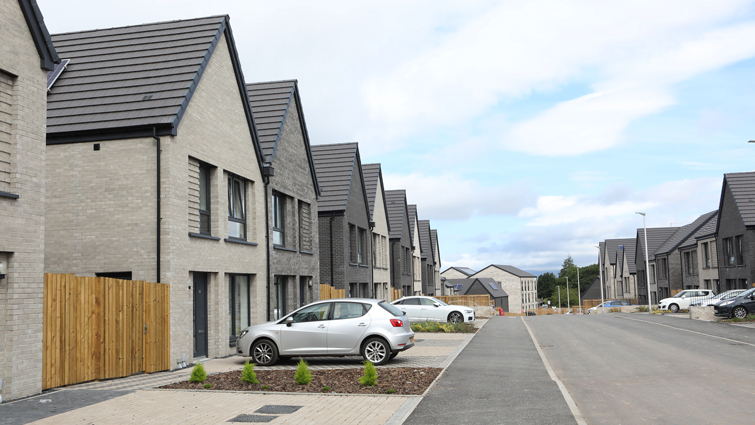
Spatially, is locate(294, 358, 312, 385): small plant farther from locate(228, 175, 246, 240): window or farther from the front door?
locate(228, 175, 246, 240): window

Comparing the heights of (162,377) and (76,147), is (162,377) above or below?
below

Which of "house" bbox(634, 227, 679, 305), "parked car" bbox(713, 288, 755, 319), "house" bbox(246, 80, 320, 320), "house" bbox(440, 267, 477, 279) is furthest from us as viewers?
"house" bbox(440, 267, 477, 279)

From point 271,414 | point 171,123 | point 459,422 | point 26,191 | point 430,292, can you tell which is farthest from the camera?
point 430,292

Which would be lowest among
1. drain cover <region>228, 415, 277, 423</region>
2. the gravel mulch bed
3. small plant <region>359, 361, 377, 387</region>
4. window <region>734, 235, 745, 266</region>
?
the gravel mulch bed

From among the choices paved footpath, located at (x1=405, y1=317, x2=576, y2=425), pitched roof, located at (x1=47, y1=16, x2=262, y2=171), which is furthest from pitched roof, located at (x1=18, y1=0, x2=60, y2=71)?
paved footpath, located at (x1=405, y1=317, x2=576, y2=425)

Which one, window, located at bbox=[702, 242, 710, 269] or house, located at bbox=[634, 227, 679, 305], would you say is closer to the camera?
window, located at bbox=[702, 242, 710, 269]

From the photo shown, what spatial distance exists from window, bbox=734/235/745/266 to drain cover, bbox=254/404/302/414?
130 feet

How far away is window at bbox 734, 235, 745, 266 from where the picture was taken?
40.5 m

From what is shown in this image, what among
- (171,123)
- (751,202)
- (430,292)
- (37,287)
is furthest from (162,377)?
(430,292)

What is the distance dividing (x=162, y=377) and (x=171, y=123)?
212 inches

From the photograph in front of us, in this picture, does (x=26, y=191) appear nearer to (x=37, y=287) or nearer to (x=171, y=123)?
(x=37, y=287)

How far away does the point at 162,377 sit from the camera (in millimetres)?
12562

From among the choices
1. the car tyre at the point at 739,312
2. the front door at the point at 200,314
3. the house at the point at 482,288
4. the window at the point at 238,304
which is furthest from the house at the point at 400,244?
the house at the point at 482,288

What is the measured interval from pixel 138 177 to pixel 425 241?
47625mm
